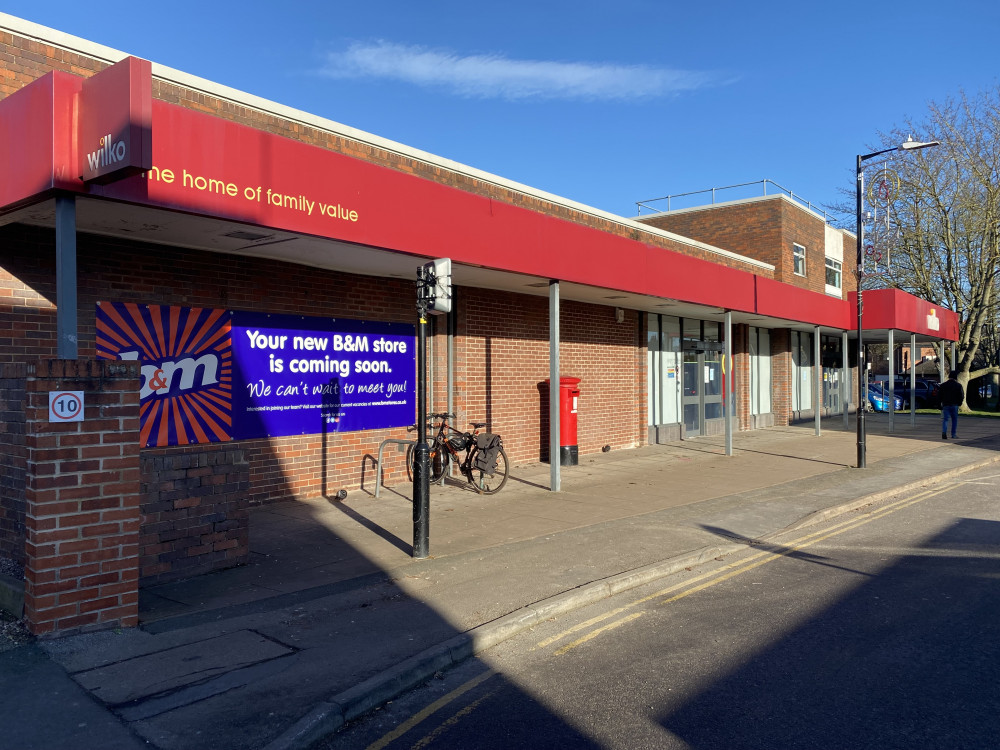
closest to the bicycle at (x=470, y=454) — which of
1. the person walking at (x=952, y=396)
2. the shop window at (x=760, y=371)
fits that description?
the shop window at (x=760, y=371)

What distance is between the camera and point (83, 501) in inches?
207

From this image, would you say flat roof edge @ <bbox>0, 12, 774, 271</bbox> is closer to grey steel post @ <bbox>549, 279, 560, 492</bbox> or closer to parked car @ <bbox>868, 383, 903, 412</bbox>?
grey steel post @ <bbox>549, 279, 560, 492</bbox>

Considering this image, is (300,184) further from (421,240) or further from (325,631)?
(325,631)

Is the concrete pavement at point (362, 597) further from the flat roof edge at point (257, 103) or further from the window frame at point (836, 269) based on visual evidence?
the window frame at point (836, 269)

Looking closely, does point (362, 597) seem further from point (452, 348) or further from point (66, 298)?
point (452, 348)

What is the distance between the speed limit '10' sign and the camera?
5133 mm

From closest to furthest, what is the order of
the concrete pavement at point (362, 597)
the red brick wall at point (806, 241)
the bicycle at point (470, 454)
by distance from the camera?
the concrete pavement at point (362, 597) → the bicycle at point (470, 454) → the red brick wall at point (806, 241)

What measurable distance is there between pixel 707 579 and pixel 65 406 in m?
5.62

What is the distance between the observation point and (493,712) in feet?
14.1

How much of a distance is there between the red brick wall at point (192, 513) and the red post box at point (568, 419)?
802cm

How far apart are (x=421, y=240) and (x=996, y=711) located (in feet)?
23.4

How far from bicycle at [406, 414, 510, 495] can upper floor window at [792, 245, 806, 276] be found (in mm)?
17840

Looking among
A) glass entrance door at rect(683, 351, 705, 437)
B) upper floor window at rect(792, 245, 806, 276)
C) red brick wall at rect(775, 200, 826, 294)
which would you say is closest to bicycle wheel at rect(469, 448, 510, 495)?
glass entrance door at rect(683, 351, 705, 437)

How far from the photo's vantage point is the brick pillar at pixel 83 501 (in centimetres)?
509
